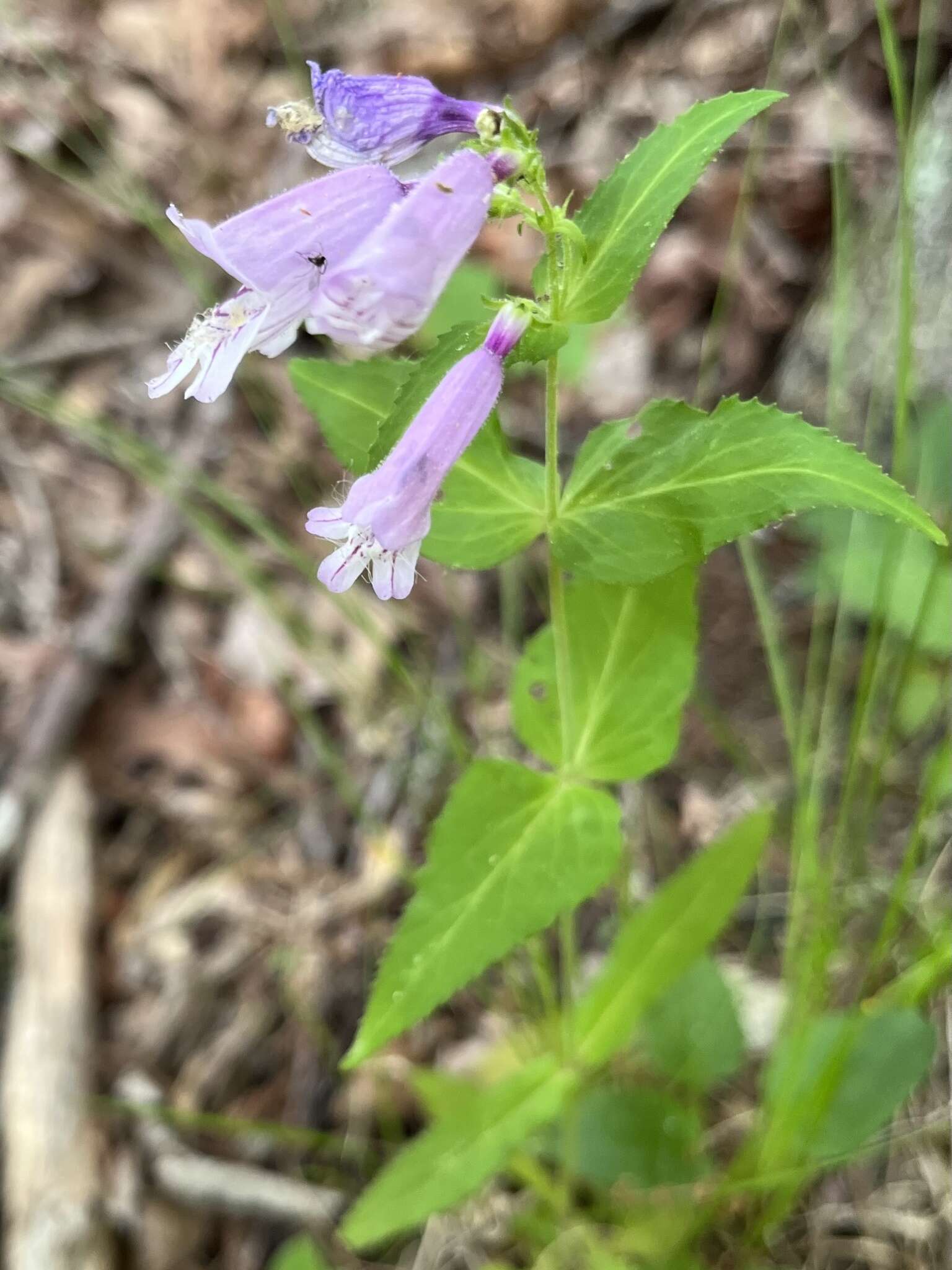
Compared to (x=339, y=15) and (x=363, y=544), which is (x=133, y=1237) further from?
(x=339, y=15)

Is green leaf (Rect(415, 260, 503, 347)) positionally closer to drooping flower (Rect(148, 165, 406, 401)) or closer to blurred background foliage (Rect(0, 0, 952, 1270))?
blurred background foliage (Rect(0, 0, 952, 1270))

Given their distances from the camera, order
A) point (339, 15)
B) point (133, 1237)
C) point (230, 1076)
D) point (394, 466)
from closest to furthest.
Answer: point (394, 466)
point (133, 1237)
point (230, 1076)
point (339, 15)

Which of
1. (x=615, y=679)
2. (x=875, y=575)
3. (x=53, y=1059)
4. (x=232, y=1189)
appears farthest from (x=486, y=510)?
(x=53, y=1059)

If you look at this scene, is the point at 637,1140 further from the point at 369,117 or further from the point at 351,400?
the point at 369,117

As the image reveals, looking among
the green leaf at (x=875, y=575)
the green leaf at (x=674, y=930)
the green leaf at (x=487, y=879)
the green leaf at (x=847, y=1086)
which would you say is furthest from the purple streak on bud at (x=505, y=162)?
the green leaf at (x=847, y=1086)

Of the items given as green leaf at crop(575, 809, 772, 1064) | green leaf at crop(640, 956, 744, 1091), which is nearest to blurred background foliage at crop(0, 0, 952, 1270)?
green leaf at crop(640, 956, 744, 1091)

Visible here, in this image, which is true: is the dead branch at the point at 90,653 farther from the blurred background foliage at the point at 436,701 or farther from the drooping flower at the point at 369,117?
the drooping flower at the point at 369,117

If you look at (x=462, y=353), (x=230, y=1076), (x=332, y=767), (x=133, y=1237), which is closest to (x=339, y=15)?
(x=332, y=767)
